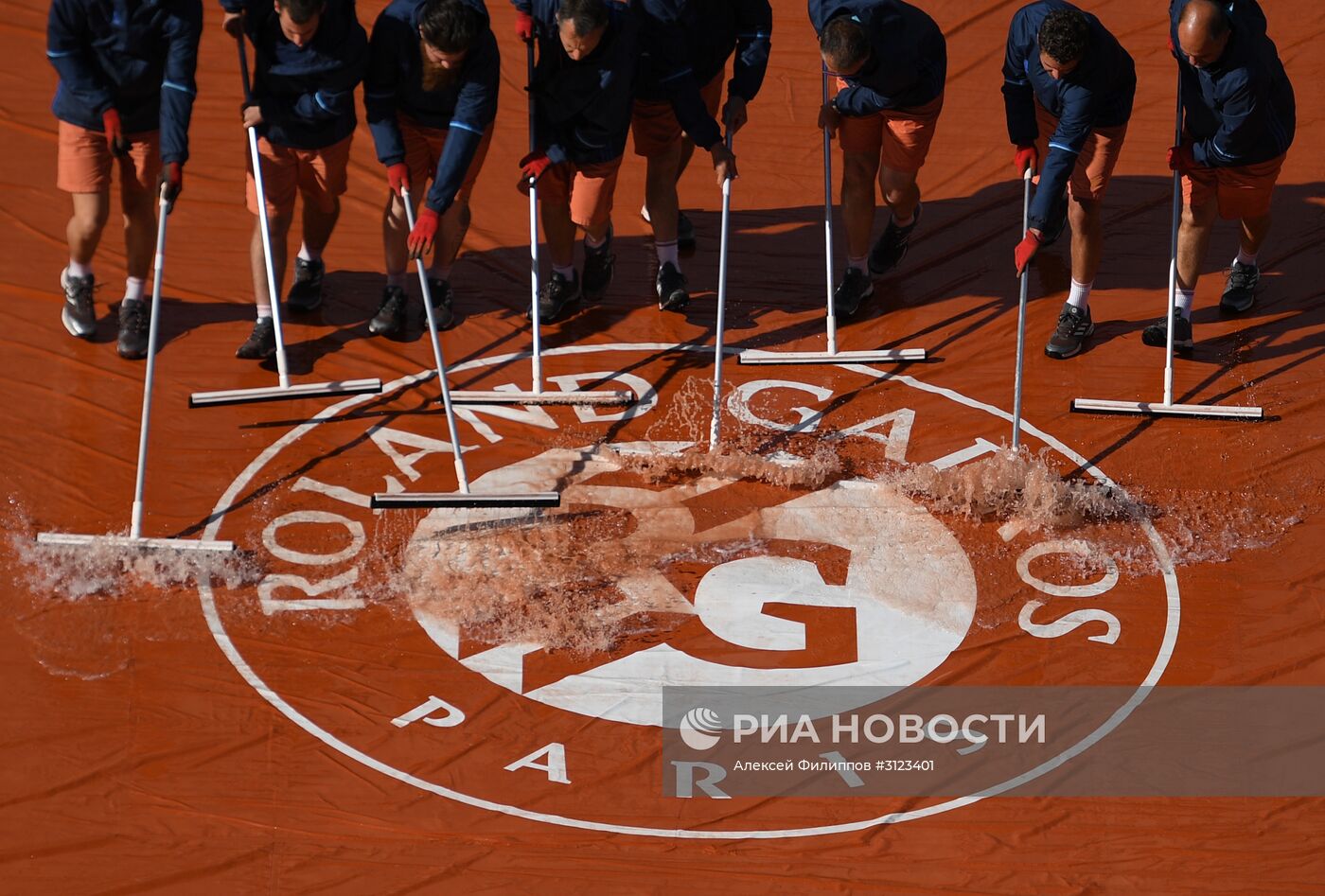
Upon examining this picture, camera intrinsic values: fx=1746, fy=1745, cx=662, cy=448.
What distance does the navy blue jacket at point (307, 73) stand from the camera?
23.5 ft

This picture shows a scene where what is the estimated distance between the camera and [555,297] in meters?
8.09

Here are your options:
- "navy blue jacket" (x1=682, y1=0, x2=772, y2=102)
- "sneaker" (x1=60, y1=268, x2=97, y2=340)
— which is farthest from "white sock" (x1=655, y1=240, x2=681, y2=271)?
"sneaker" (x1=60, y1=268, x2=97, y2=340)

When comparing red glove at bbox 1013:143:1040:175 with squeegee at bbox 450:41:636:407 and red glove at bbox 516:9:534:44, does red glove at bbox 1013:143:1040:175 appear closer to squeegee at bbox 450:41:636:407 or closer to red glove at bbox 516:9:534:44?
squeegee at bbox 450:41:636:407

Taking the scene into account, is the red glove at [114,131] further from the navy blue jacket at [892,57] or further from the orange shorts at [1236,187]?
the orange shorts at [1236,187]

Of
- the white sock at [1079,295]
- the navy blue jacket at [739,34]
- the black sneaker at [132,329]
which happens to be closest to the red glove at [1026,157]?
the white sock at [1079,295]

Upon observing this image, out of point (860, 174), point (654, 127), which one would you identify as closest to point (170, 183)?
point (654, 127)

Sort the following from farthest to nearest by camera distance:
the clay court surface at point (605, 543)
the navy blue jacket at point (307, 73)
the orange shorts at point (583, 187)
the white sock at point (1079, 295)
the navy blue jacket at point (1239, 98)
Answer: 1. the white sock at point (1079, 295)
2. the orange shorts at point (583, 187)
3. the navy blue jacket at point (1239, 98)
4. the navy blue jacket at point (307, 73)
5. the clay court surface at point (605, 543)

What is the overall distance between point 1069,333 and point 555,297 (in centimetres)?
236

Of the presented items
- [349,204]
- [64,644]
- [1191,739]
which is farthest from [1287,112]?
[64,644]

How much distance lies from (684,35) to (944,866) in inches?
151

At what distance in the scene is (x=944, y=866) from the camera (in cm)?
571

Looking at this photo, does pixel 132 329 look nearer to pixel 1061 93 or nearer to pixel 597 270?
pixel 597 270

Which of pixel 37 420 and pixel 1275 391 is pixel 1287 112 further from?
pixel 37 420

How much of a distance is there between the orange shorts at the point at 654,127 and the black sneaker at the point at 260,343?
1.85 meters
